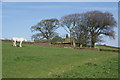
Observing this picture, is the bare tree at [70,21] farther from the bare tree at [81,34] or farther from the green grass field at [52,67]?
the green grass field at [52,67]

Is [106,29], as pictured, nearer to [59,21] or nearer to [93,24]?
[93,24]

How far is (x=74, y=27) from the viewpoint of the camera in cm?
5312

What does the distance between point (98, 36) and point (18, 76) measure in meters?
44.6

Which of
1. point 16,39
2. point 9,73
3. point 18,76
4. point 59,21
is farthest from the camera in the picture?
point 59,21

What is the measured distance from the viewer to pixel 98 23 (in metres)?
49.7

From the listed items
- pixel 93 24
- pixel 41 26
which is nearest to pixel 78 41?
pixel 93 24

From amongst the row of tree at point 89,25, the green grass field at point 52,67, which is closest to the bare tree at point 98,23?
the row of tree at point 89,25

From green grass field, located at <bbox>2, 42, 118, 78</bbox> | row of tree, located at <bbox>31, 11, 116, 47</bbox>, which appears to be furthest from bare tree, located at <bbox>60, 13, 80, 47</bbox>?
green grass field, located at <bbox>2, 42, 118, 78</bbox>

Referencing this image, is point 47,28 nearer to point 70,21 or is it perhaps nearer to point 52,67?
point 70,21

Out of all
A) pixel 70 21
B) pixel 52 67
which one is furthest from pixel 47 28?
pixel 52 67

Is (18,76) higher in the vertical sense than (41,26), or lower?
lower

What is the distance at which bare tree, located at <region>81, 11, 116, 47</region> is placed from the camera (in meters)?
49.6

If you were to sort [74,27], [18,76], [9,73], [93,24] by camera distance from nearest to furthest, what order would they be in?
[18,76] < [9,73] < [93,24] < [74,27]

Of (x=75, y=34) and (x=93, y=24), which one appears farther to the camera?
(x=75, y=34)
